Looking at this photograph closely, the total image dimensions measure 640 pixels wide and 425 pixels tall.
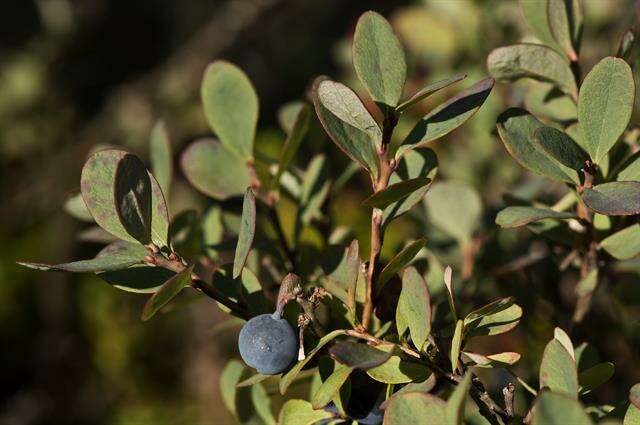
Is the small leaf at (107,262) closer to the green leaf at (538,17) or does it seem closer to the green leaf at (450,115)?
the green leaf at (450,115)

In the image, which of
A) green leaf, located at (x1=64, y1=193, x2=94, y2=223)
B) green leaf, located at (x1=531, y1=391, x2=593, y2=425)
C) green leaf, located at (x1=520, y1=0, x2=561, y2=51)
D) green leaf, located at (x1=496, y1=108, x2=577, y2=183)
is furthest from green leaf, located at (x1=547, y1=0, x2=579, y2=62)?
green leaf, located at (x1=64, y1=193, x2=94, y2=223)

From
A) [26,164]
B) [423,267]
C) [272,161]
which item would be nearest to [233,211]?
[272,161]

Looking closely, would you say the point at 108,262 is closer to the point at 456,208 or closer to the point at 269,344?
the point at 269,344

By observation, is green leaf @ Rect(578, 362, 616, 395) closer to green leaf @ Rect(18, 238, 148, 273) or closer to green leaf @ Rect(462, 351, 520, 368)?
green leaf @ Rect(462, 351, 520, 368)

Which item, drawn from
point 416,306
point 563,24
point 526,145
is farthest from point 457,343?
point 563,24

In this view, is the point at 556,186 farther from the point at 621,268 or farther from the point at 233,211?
the point at 233,211

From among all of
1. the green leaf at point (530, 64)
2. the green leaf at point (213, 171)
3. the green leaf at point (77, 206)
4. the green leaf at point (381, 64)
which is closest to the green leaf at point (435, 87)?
the green leaf at point (381, 64)
